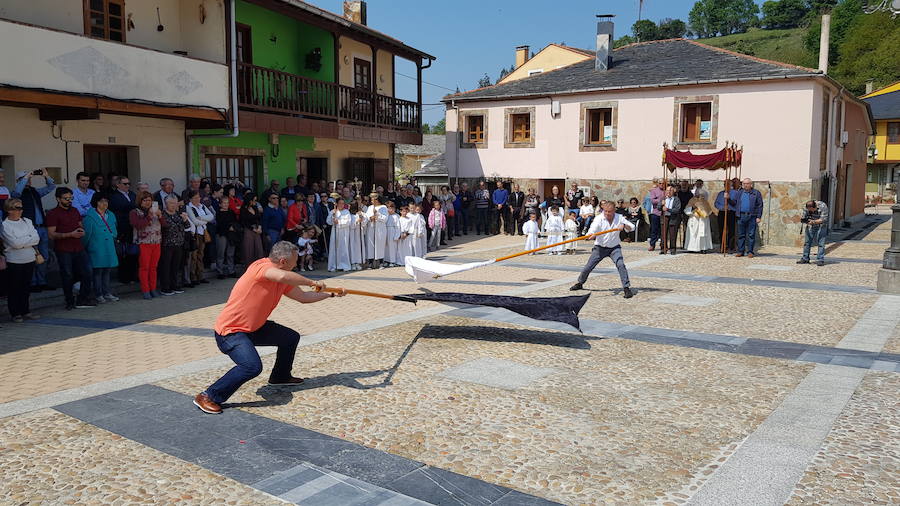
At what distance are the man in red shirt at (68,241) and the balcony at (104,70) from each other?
209 cm

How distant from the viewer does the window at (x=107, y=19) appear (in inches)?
539

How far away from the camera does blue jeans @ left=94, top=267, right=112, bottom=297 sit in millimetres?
11289

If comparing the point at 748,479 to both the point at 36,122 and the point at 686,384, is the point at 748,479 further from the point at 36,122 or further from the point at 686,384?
the point at 36,122

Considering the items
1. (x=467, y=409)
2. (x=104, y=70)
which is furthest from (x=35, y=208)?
(x=467, y=409)

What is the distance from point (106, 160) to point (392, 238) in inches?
248

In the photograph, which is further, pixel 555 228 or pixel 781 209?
pixel 781 209

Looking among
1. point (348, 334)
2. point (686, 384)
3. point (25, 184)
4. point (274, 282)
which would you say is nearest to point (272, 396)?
point (274, 282)

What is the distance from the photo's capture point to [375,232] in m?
16.1

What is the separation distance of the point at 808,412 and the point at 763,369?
56.3 inches

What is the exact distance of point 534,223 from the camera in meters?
18.9

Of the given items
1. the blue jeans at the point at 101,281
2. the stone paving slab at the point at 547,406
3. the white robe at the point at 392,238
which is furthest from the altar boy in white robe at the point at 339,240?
the stone paving slab at the point at 547,406

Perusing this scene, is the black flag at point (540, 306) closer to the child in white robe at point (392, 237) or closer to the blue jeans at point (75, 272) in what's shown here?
the blue jeans at point (75, 272)

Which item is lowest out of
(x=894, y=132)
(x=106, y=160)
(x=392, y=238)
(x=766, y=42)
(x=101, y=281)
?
(x=101, y=281)

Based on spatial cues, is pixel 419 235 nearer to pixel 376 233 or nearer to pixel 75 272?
pixel 376 233
